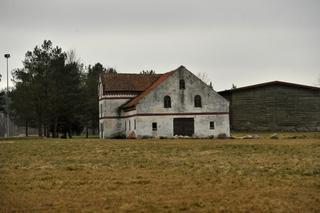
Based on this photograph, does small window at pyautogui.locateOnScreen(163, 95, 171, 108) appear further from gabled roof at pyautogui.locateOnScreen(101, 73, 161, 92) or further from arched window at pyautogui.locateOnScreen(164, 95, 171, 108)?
gabled roof at pyautogui.locateOnScreen(101, 73, 161, 92)

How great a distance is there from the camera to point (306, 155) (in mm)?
25906

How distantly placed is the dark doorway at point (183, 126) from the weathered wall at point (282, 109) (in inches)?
478

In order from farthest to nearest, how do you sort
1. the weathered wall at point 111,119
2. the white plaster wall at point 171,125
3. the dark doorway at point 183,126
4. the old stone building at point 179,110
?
the weathered wall at point 111,119, the dark doorway at point 183,126, the old stone building at point 179,110, the white plaster wall at point 171,125

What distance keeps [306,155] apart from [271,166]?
230 inches

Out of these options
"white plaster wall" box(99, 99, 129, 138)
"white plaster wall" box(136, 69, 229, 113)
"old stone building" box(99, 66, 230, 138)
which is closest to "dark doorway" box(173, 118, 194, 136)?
"old stone building" box(99, 66, 230, 138)

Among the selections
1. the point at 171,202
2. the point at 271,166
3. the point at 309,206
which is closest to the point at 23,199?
the point at 171,202

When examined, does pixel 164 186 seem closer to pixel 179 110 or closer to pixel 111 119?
pixel 179 110

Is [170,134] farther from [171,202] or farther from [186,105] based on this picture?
[171,202]

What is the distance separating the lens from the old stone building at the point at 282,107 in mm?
66500

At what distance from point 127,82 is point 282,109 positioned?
18.2m

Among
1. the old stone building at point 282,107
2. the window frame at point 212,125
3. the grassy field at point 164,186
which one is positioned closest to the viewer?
the grassy field at point 164,186

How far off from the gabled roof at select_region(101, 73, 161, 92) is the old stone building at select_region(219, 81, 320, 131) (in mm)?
11493

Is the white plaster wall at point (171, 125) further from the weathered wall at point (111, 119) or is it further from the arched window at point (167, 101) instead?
the weathered wall at point (111, 119)

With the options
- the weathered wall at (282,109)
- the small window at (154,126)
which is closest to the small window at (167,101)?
the small window at (154,126)
